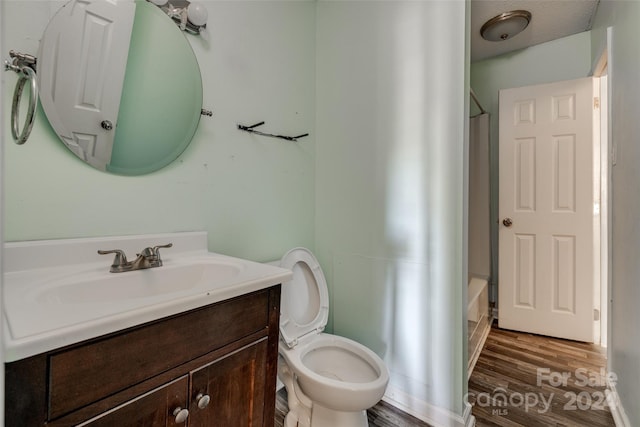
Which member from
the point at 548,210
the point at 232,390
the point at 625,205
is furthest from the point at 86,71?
the point at 548,210

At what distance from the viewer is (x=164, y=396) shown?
0.71 metres

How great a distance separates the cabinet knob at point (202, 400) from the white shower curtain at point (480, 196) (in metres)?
2.63

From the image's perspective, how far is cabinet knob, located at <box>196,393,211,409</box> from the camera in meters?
0.78

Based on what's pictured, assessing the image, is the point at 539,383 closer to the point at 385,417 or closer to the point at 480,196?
the point at 385,417

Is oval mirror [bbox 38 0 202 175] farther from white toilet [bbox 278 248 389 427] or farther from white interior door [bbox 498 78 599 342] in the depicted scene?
white interior door [bbox 498 78 599 342]

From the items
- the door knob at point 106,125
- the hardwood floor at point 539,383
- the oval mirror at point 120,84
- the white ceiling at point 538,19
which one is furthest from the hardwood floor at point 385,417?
the white ceiling at point 538,19

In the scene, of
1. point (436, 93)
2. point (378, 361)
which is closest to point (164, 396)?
point (378, 361)

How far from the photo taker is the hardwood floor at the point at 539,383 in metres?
1.49

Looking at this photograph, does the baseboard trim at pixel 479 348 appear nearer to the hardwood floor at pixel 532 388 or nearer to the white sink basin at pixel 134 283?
the hardwood floor at pixel 532 388

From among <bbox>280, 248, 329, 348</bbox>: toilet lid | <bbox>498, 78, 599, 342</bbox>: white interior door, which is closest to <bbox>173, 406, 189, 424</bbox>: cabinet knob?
<bbox>280, 248, 329, 348</bbox>: toilet lid

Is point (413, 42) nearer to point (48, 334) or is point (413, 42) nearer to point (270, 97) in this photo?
point (270, 97)

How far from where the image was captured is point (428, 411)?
1434 millimetres

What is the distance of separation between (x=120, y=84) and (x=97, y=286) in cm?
73

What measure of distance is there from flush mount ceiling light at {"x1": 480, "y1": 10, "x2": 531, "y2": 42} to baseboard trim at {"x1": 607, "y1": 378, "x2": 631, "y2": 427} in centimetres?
240
